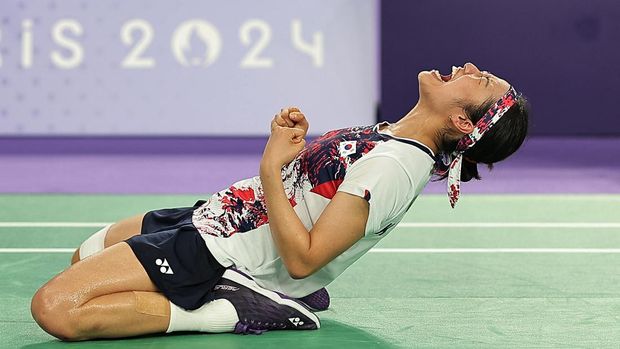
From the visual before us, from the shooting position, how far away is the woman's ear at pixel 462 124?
12.0 feet

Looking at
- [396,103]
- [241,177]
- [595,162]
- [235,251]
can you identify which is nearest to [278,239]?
[235,251]

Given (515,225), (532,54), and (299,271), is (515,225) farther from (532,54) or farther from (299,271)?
(532,54)

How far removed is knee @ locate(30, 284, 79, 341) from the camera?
3578mm

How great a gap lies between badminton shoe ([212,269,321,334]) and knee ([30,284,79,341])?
0.48 meters

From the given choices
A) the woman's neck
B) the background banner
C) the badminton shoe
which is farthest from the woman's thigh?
the background banner

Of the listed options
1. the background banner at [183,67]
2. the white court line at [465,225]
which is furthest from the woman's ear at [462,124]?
the background banner at [183,67]

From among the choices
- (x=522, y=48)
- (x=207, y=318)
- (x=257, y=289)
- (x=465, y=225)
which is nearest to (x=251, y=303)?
(x=257, y=289)

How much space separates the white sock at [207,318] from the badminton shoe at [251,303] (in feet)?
0.06

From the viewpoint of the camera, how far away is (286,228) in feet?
11.5

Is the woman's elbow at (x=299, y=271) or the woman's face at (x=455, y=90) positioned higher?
the woman's face at (x=455, y=90)

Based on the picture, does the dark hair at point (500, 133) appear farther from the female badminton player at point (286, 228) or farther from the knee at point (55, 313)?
the knee at point (55, 313)

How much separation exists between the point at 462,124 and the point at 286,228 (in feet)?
2.17

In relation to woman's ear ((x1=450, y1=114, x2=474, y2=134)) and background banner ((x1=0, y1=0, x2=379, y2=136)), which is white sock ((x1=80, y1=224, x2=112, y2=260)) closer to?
woman's ear ((x1=450, y1=114, x2=474, y2=134))

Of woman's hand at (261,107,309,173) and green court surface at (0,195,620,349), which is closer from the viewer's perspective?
woman's hand at (261,107,309,173)
